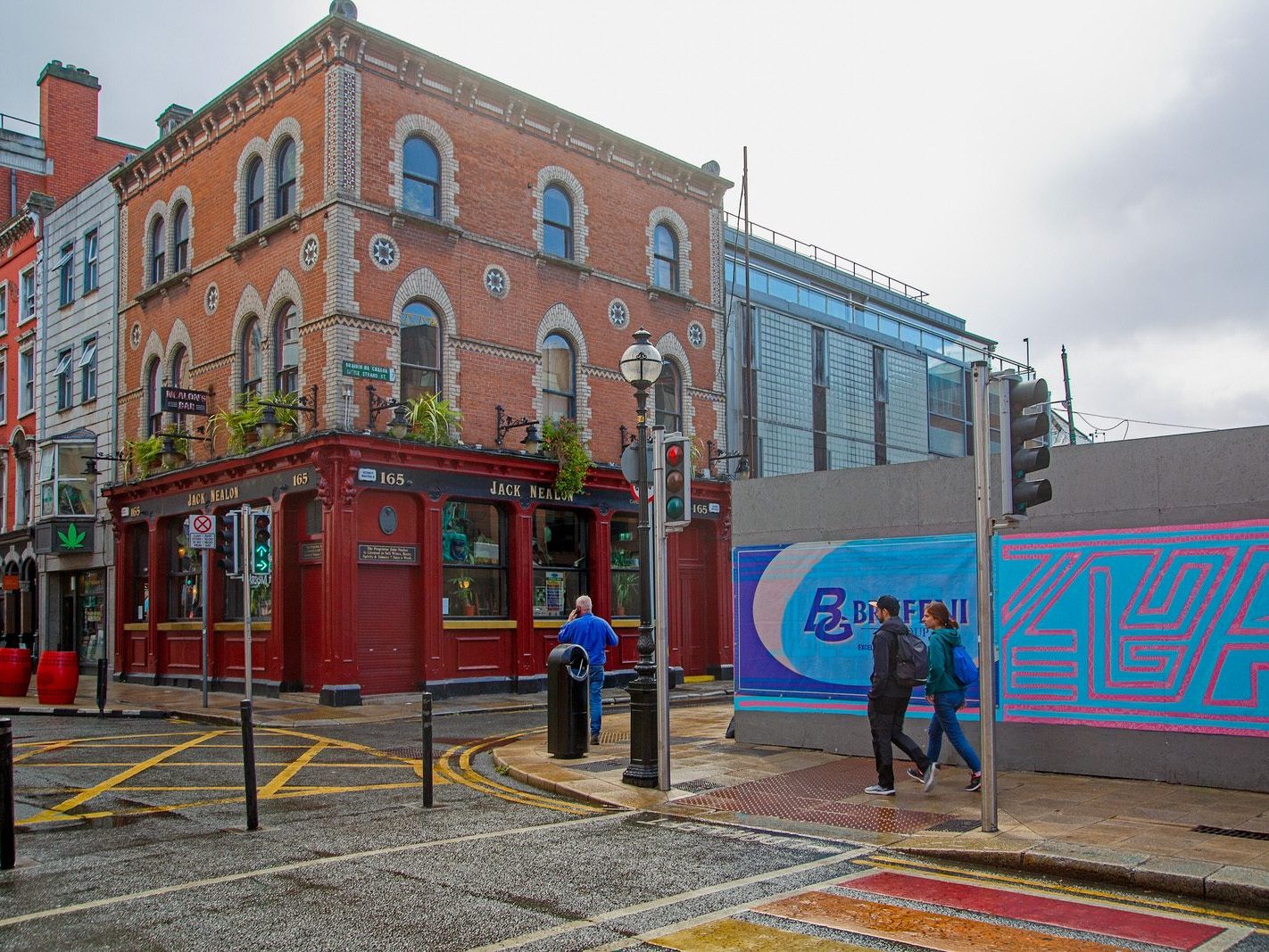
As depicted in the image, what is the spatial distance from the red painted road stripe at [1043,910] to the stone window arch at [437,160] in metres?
18.1

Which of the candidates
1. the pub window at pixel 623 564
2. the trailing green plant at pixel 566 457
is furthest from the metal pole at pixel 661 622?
the pub window at pixel 623 564

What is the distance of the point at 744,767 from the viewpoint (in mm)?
12125

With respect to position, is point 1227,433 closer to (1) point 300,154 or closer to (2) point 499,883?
(2) point 499,883

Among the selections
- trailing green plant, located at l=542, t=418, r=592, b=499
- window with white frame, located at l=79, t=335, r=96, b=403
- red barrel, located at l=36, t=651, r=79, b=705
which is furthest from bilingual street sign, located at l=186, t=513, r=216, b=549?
window with white frame, located at l=79, t=335, r=96, b=403

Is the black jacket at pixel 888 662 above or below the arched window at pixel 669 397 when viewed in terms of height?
below

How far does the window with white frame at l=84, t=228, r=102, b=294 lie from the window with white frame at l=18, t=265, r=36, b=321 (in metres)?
4.01

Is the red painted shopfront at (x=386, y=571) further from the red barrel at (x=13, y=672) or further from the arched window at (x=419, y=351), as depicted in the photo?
the red barrel at (x=13, y=672)

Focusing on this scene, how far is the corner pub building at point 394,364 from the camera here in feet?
70.4

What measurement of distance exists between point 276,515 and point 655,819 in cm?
1428

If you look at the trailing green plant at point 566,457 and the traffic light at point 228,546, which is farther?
the trailing green plant at point 566,457

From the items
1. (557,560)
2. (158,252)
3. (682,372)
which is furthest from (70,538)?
(682,372)

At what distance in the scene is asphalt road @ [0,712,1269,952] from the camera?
20.2 ft

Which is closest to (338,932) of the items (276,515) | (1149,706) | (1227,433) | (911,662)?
(911,662)

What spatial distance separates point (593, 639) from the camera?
14.5 metres
